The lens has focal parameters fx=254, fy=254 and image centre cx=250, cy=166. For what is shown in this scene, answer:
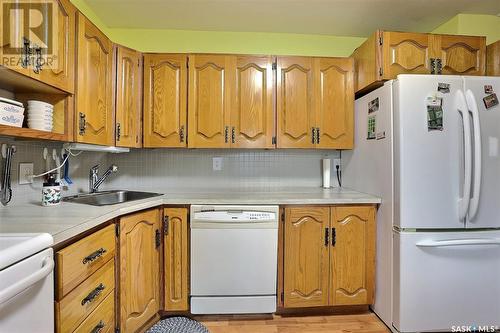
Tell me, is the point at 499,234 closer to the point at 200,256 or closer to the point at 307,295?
the point at 307,295

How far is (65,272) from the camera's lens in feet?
3.31

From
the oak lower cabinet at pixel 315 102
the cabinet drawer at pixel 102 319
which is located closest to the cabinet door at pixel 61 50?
the cabinet drawer at pixel 102 319

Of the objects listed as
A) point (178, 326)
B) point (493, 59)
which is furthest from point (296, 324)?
point (493, 59)

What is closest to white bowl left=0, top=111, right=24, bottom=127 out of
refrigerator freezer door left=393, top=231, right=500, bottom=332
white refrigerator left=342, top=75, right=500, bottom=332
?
white refrigerator left=342, top=75, right=500, bottom=332

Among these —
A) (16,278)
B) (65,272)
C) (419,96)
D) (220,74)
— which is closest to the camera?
(16,278)

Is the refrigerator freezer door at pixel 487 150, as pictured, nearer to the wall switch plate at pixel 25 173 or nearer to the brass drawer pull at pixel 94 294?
the brass drawer pull at pixel 94 294

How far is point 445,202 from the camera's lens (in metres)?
1.57

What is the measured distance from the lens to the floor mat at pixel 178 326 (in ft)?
5.39

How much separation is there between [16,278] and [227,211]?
1.18 metres

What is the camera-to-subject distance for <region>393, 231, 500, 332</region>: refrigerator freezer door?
1.59m

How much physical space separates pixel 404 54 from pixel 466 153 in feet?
2.62

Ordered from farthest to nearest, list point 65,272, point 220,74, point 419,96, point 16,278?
point 220,74
point 419,96
point 65,272
point 16,278

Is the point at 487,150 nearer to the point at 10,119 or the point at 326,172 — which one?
the point at 326,172

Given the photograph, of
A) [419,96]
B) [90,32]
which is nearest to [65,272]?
[90,32]
